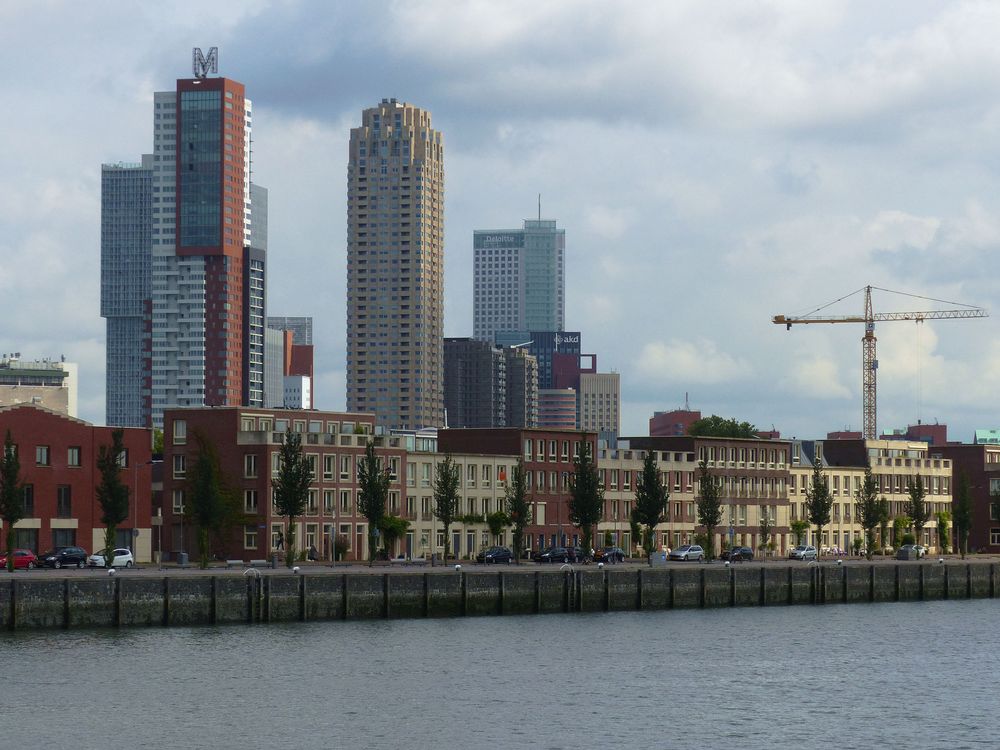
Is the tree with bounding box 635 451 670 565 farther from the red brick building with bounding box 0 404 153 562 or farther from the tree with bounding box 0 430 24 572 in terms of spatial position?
Answer: the tree with bounding box 0 430 24 572

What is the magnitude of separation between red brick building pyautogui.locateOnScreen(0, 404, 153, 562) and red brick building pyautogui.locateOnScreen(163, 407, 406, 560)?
7717mm

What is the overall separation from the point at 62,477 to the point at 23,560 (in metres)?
16.1

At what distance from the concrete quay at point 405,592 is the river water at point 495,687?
180 centimetres

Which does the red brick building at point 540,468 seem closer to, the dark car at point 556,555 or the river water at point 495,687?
the dark car at point 556,555

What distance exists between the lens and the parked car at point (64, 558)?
144375 mm

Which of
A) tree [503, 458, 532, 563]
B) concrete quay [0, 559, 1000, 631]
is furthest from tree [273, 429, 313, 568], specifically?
tree [503, 458, 532, 563]

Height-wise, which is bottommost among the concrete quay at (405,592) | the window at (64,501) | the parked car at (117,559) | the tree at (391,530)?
the concrete quay at (405,592)

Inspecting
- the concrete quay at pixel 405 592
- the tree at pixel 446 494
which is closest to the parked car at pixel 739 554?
the concrete quay at pixel 405 592

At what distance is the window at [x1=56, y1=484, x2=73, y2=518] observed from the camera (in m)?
156

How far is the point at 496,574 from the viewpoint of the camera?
440 feet

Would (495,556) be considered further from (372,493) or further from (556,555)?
(372,493)

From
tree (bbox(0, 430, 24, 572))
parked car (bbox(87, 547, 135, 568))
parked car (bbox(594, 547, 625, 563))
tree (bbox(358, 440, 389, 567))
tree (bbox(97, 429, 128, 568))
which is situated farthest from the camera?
parked car (bbox(594, 547, 625, 563))

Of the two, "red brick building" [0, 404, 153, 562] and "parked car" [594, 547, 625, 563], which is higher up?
"red brick building" [0, 404, 153, 562]

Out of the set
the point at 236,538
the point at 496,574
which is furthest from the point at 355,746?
the point at 236,538
